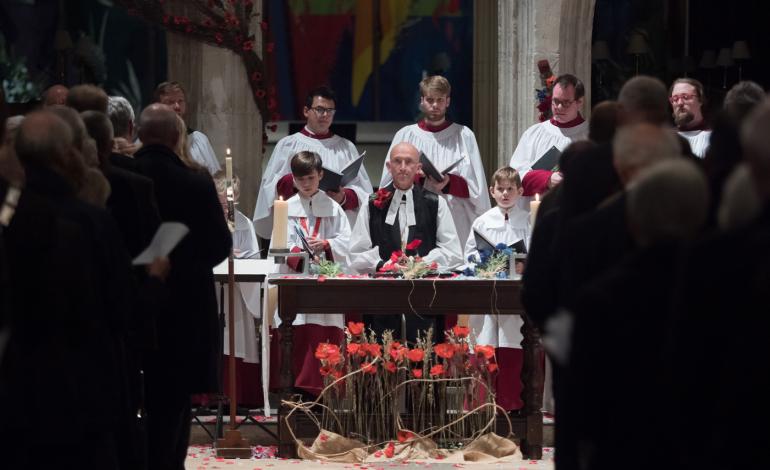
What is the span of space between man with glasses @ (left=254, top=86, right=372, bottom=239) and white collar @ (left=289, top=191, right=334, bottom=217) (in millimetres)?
364

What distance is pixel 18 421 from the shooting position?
4.02 meters

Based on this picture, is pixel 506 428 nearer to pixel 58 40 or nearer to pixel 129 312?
pixel 129 312

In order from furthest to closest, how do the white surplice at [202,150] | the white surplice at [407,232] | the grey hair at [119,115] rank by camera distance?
the white surplice at [202,150] → the white surplice at [407,232] → the grey hair at [119,115]

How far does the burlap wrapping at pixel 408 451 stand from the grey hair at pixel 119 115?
7.00 ft

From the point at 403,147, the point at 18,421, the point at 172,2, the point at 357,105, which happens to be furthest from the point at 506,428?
the point at 357,105

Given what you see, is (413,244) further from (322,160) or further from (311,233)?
(322,160)

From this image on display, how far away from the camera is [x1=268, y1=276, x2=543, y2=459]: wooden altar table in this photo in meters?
7.49

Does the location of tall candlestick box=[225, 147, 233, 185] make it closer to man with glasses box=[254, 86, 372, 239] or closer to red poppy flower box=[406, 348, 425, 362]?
red poppy flower box=[406, 348, 425, 362]

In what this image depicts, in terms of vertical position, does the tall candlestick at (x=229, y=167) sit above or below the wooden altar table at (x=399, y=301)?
above

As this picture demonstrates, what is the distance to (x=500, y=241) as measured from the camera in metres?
8.47

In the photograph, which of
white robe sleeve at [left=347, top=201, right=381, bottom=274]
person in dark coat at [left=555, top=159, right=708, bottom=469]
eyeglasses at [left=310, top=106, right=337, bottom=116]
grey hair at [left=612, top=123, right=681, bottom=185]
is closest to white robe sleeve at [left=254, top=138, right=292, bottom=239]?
eyeglasses at [left=310, top=106, right=337, bottom=116]

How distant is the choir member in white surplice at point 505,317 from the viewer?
8.27 metres

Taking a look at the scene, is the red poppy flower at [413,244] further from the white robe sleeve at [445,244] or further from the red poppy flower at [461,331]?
the red poppy flower at [461,331]

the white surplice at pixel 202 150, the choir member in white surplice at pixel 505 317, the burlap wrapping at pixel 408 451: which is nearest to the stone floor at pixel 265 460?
the burlap wrapping at pixel 408 451
